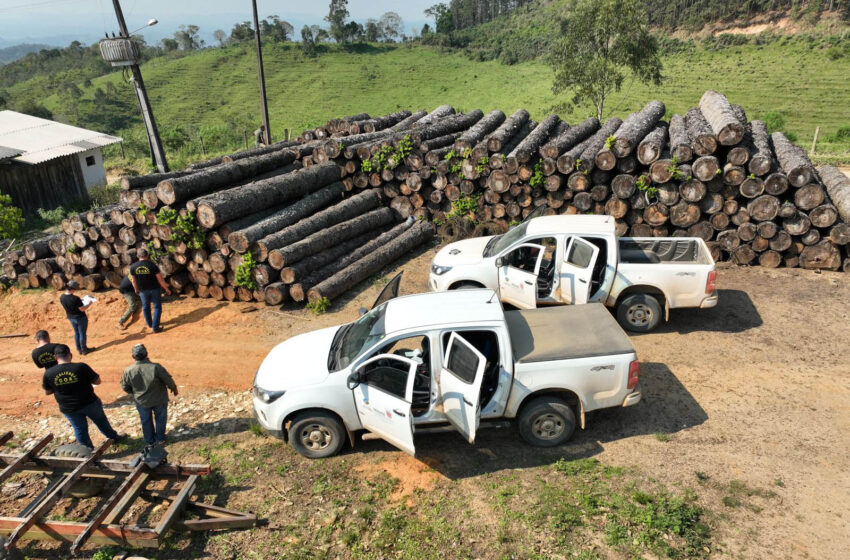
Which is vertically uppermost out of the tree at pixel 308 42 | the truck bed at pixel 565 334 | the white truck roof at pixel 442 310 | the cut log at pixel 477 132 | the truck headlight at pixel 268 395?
the tree at pixel 308 42

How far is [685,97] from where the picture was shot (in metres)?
43.0

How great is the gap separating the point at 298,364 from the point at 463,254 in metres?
4.88

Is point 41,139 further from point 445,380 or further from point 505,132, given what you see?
point 445,380

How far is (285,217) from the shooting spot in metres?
14.0

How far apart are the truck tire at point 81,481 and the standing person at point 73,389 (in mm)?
495

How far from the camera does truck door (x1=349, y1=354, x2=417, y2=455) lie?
255 inches

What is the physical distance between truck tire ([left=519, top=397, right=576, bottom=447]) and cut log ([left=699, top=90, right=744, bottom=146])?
8755mm

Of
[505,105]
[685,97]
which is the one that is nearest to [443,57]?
[505,105]

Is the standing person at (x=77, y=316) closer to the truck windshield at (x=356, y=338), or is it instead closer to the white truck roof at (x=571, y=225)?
the truck windshield at (x=356, y=338)

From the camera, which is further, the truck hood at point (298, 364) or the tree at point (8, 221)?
the tree at point (8, 221)

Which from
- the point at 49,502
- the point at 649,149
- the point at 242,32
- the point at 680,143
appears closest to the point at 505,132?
the point at 649,149

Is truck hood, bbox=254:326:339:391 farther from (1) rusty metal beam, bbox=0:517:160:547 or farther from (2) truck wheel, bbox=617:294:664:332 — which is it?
Result: (2) truck wheel, bbox=617:294:664:332

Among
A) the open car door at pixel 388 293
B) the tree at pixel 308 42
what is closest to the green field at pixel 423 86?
the tree at pixel 308 42

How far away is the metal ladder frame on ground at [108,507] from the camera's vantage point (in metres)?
5.84
